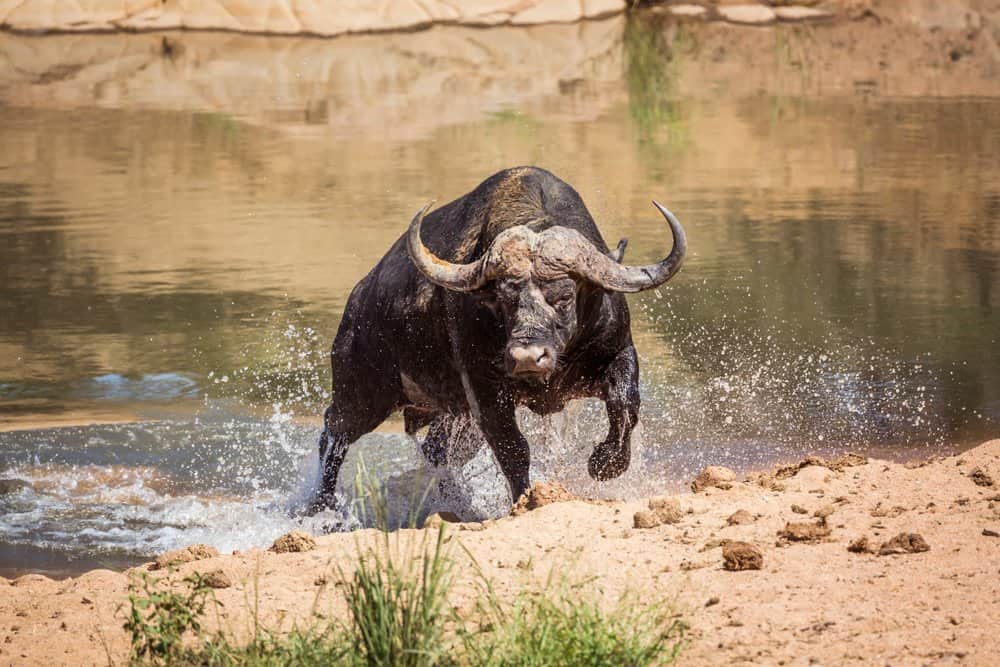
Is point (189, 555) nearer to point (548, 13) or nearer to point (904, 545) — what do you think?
point (904, 545)

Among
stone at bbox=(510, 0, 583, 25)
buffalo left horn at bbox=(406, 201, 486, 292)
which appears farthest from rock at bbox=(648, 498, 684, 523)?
stone at bbox=(510, 0, 583, 25)

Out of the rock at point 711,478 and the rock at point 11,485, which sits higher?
the rock at point 711,478

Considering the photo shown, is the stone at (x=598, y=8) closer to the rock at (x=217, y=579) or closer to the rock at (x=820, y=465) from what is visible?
the rock at (x=820, y=465)

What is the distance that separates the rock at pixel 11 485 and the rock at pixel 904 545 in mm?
5515

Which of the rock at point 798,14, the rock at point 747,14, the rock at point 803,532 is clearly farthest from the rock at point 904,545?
the rock at point 798,14

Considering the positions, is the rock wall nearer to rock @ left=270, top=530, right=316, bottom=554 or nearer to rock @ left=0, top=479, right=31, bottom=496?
rock @ left=0, top=479, right=31, bottom=496

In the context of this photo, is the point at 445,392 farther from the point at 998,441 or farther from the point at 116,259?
the point at 116,259

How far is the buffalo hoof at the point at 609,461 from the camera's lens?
8.08 m

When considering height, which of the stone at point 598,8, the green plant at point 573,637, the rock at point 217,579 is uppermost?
the stone at point 598,8

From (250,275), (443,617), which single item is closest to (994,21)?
(250,275)

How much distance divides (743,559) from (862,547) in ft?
1.52

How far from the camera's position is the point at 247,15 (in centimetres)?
3228

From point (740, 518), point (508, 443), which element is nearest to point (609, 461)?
point (508, 443)

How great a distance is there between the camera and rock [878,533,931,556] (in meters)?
5.84
